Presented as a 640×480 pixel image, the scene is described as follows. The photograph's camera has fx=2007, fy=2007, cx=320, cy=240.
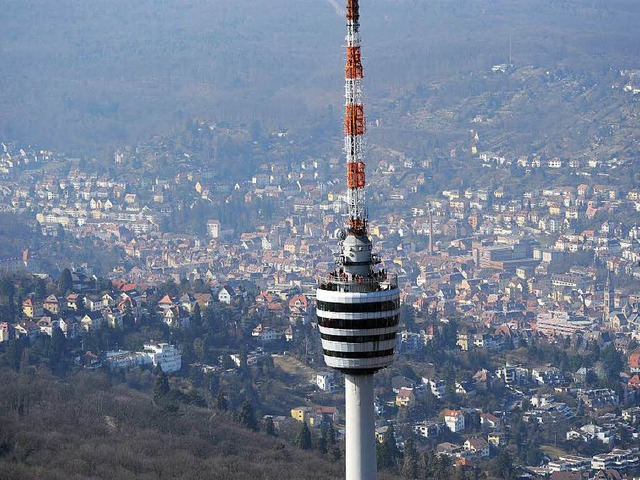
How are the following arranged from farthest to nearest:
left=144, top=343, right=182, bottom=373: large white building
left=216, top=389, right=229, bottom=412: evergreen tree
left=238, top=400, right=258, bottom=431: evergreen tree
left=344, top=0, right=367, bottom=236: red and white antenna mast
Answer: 1. left=144, top=343, right=182, bottom=373: large white building
2. left=216, top=389, right=229, bottom=412: evergreen tree
3. left=238, top=400, right=258, bottom=431: evergreen tree
4. left=344, top=0, right=367, bottom=236: red and white antenna mast

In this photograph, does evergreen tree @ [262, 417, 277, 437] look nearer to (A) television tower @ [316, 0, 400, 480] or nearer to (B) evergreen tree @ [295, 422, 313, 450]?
(B) evergreen tree @ [295, 422, 313, 450]

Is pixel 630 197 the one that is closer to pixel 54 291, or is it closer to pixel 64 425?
pixel 54 291

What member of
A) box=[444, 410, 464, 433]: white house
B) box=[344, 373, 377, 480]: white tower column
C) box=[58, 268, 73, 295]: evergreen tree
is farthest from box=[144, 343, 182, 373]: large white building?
box=[344, 373, 377, 480]: white tower column

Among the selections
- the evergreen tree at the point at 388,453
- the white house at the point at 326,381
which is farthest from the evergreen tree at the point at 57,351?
the evergreen tree at the point at 388,453

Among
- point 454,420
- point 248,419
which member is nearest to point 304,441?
point 248,419

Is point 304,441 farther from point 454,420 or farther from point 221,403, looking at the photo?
point 454,420

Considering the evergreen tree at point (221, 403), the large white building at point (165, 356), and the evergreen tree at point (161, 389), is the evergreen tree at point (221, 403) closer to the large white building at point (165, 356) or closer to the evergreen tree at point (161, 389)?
the evergreen tree at point (161, 389)
